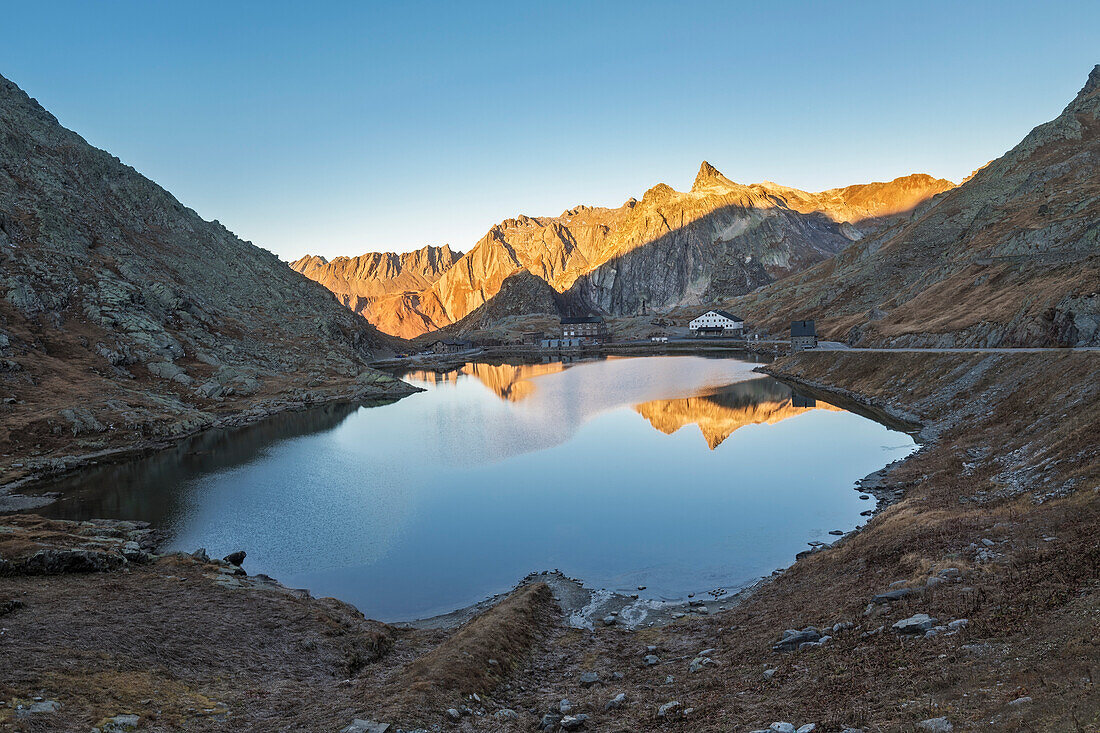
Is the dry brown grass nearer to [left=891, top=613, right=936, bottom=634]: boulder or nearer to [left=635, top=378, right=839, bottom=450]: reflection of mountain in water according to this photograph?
[left=891, top=613, right=936, bottom=634]: boulder

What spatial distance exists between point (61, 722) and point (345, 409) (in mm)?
101015

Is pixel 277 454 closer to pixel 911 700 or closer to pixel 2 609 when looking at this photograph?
pixel 2 609

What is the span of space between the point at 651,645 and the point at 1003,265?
112m

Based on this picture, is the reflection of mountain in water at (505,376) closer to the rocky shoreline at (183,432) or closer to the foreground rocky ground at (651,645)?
the rocky shoreline at (183,432)

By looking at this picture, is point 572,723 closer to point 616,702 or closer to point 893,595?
point 616,702

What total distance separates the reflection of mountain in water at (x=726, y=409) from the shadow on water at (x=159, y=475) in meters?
53.2

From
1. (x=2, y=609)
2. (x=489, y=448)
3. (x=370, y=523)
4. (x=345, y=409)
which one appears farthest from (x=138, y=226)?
(x=2, y=609)

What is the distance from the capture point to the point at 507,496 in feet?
173

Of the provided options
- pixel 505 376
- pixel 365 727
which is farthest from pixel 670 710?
pixel 505 376

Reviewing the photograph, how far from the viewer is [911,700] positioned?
13.0 meters

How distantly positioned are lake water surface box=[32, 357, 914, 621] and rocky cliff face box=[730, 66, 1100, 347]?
2316 cm

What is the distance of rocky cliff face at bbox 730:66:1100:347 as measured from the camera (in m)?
70.7

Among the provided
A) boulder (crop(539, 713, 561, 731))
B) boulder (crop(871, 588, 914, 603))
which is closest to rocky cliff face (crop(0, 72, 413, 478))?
boulder (crop(539, 713, 561, 731))

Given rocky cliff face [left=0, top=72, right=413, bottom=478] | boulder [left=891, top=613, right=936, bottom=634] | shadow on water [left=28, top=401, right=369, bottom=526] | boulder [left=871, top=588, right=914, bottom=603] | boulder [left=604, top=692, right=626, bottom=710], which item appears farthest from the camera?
rocky cliff face [left=0, top=72, right=413, bottom=478]
